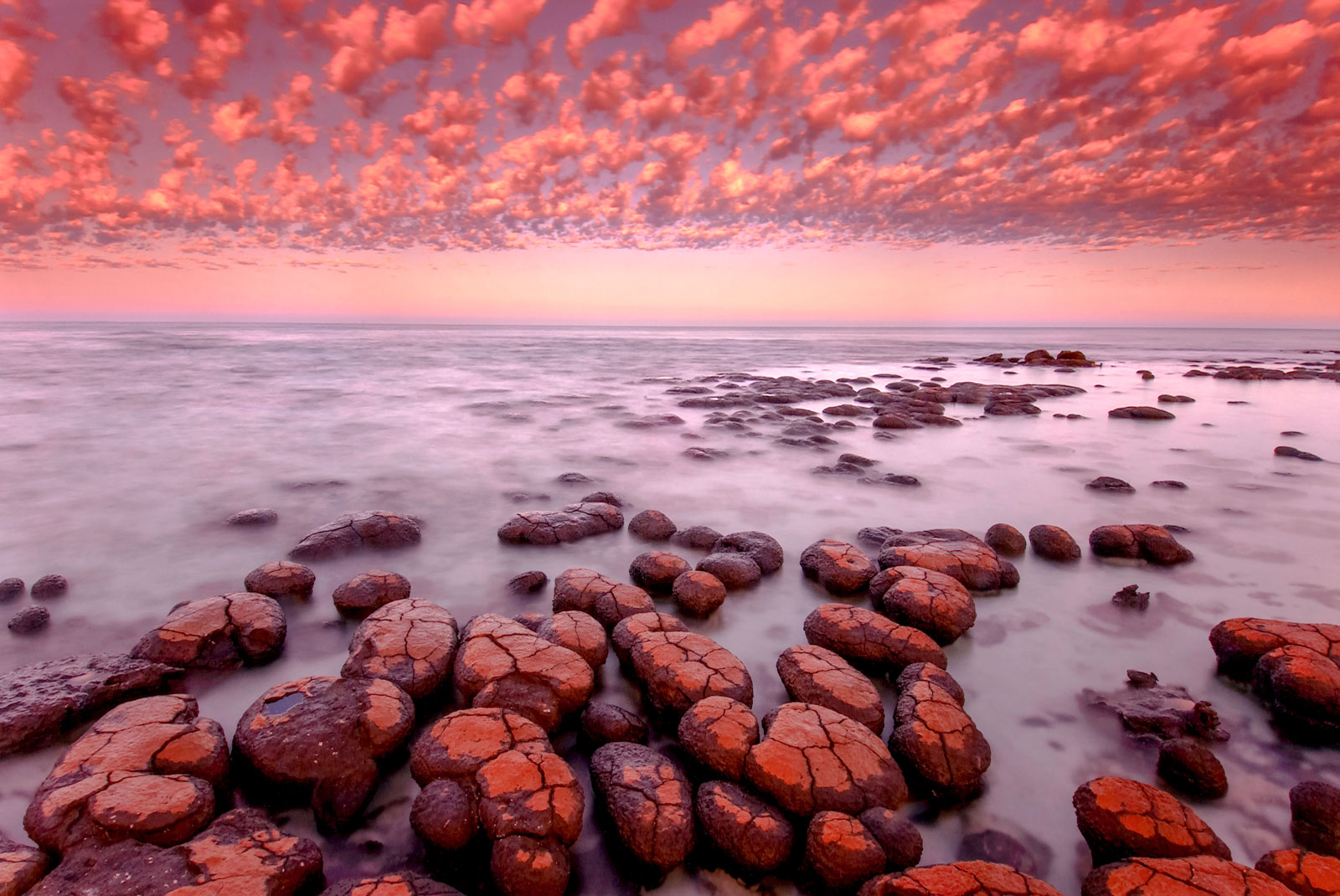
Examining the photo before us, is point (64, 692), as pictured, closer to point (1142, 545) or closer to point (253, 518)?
point (253, 518)

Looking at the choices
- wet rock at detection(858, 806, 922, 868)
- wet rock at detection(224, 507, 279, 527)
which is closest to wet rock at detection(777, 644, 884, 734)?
wet rock at detection(858, 806, 922, 868)

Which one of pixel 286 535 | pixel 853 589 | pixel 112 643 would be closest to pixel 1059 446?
pixel 853 589

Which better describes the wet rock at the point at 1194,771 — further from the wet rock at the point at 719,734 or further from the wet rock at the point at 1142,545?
the wet rock at the point at 1142,545

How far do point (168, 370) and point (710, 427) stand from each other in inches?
887

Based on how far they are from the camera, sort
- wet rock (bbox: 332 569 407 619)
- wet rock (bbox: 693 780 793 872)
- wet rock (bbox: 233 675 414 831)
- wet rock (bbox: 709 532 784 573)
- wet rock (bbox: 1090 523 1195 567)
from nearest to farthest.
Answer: wet rock (bbox: 693 780 793 872), wet rock (bbox: 233 675 414 831), wet rock (bbox: 332 569 407 619), wet rock (bbox: 709 532 784 573), wet rock (bbox: 1090 523 1195 567)

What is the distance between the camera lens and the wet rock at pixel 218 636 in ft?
11.6

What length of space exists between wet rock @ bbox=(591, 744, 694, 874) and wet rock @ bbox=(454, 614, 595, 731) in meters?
0.42

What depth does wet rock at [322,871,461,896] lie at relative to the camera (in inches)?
79.3

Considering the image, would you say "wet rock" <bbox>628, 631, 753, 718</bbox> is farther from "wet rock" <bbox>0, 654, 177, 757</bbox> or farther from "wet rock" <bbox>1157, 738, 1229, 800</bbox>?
"wet rock" <bbox>0, 654, 177, 757</bbox>

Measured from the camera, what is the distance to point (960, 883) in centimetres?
207

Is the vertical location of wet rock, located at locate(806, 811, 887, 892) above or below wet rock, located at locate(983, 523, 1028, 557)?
above

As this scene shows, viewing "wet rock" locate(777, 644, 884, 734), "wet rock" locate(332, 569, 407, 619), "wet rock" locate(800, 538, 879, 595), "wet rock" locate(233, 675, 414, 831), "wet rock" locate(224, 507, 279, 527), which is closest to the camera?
"wet rock" locate(233, 675, 414, 831)

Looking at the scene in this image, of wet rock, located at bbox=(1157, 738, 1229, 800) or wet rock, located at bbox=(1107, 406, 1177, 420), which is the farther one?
wet rock, located at bbox=(1107, 406, 1177, 420)

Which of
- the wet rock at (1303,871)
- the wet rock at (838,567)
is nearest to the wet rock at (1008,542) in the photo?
the wet rock at (838,567)
